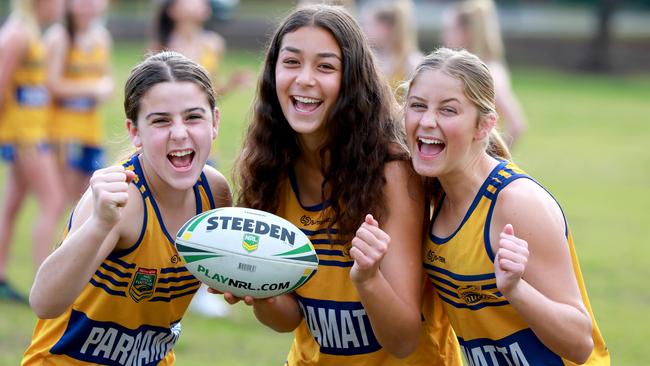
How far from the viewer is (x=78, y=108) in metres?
8.41

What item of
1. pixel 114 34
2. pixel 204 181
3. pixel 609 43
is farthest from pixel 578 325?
pixel 114 34

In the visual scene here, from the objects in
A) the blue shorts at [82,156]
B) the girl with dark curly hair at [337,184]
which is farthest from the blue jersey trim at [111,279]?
the blue shorts at [82,156]

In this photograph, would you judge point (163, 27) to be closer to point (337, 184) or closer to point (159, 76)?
point (159, 76)

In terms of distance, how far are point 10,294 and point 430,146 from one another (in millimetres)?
5179

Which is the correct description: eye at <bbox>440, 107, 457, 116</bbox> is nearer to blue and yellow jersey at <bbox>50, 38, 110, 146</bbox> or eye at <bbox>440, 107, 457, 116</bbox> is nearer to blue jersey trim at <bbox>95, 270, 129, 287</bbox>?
blue jersey trim at <bbox>95, 270, 129, 287</bbox>

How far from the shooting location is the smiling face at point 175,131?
3.66 metres

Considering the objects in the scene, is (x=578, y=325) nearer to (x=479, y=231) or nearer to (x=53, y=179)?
(x=479, y=231)

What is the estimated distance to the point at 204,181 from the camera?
157 inches

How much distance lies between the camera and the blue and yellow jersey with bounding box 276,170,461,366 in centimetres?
379

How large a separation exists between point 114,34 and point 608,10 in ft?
56.8

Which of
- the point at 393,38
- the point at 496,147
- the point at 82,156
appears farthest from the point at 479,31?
the point at 496,147

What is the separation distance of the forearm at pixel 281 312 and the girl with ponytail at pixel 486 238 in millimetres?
587

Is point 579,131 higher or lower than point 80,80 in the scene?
lower

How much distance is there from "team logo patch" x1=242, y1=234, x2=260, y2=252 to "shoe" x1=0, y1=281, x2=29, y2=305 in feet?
15.1
